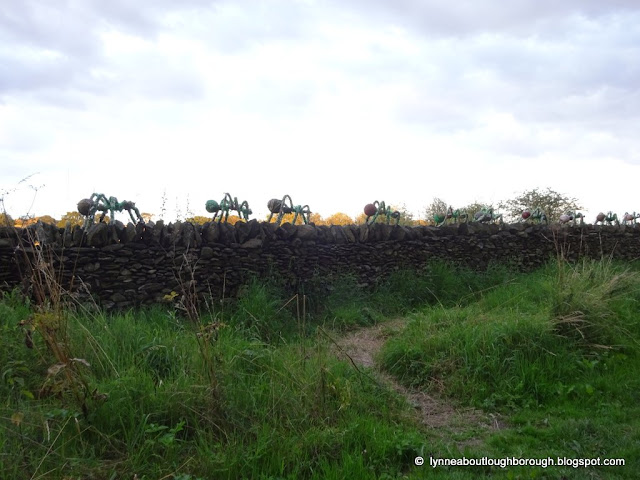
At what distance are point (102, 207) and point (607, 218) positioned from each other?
14284mm

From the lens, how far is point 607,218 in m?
14.6

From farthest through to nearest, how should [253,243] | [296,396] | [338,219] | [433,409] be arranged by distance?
[338,219], [253,243], [433,409], [296,396]

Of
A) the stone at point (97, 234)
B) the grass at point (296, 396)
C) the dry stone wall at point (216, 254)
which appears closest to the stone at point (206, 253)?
the dry stone wall at point (216, 254)

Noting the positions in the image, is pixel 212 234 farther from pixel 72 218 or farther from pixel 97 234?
pixel 72 218

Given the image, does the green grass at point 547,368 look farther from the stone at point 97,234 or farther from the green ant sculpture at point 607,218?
the green ant sculpture at point 607,218

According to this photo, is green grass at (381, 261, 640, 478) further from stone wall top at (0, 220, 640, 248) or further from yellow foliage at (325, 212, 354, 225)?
yellow foliage at (325, 212, 354, 225)

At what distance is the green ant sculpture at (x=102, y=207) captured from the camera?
6.73 metres

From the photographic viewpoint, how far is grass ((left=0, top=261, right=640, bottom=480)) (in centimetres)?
325

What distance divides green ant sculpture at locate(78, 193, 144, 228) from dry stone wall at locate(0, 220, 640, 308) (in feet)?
1.40

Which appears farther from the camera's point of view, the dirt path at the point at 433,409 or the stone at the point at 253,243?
the stone at the point at 253,243

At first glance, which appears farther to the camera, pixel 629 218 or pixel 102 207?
pixel 629 218

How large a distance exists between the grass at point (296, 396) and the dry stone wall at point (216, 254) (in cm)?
57

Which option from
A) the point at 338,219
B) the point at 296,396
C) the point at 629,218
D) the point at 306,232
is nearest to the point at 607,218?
the point at 629,218

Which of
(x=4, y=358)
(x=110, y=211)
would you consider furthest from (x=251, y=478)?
(x=110, y=211)
